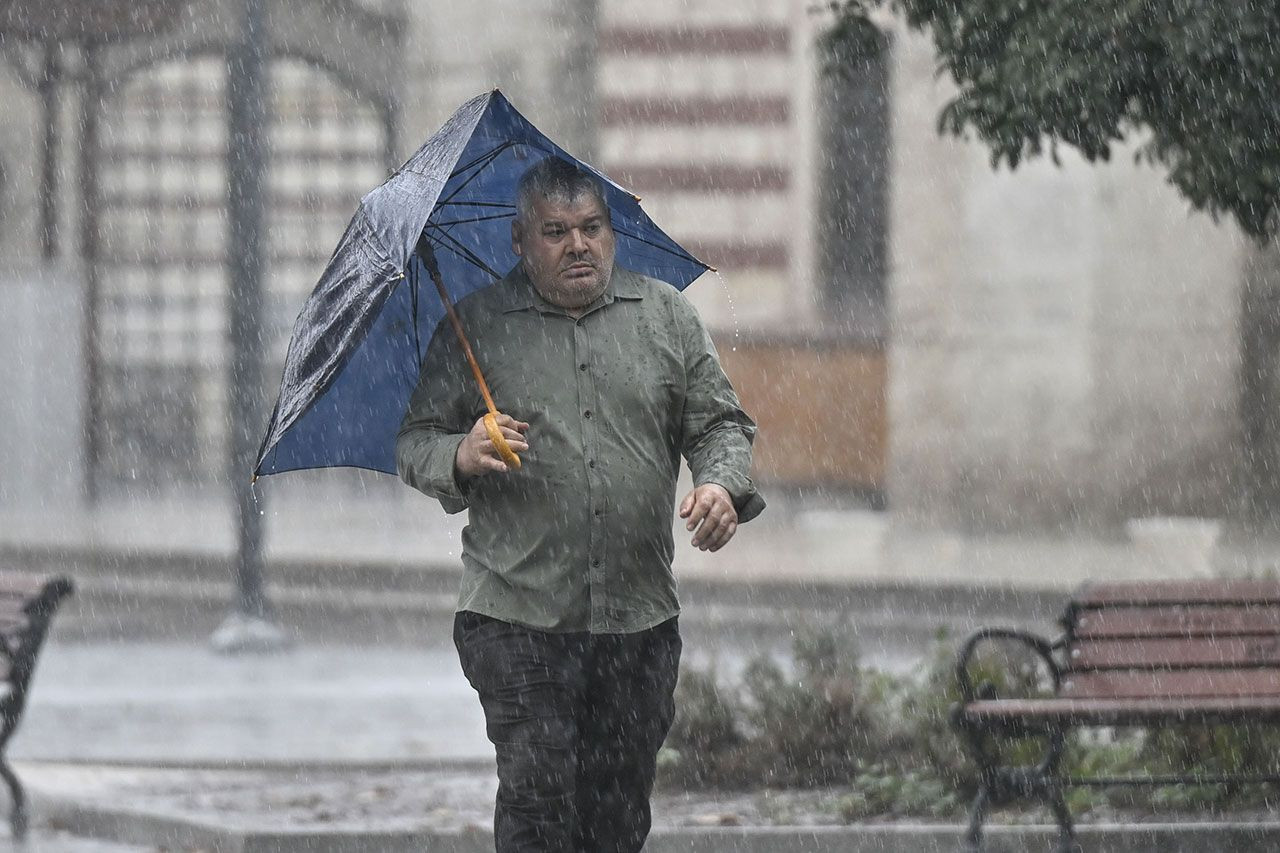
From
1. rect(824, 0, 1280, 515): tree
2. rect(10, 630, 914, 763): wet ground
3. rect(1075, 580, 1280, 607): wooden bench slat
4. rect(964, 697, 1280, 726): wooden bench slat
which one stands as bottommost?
rect(10, 630, 914, 763): wet ground

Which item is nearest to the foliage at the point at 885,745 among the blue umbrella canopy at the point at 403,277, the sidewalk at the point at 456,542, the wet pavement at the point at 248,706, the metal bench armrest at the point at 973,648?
the metal bench armrest at the point at 973,648

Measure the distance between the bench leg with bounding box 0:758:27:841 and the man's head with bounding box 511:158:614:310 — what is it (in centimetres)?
359

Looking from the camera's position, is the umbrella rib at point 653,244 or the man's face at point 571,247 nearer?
the man's face at point 571,247

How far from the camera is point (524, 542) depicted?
487 centimetres

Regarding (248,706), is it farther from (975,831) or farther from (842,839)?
(975,831)

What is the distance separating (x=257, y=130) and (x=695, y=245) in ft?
23.7

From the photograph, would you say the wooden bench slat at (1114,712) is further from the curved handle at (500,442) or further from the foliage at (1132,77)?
the curved handle at (500,442)

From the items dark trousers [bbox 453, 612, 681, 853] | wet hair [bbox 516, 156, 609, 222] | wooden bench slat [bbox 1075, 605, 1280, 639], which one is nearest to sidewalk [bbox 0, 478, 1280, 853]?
wooden bench slat [bbox 1075, 605, 1280, 639]

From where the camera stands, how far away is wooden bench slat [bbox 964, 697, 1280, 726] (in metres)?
6.18

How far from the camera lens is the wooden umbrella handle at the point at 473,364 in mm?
4656

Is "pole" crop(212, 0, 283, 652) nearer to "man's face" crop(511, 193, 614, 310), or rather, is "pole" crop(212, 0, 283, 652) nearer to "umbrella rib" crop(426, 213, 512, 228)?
"umbrella rib" crop(426, 213, 512, 228)

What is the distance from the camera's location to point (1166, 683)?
21.9ft

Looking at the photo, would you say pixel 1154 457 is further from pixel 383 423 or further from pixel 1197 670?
pixel 383 423

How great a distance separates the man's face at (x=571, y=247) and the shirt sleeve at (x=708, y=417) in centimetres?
27
